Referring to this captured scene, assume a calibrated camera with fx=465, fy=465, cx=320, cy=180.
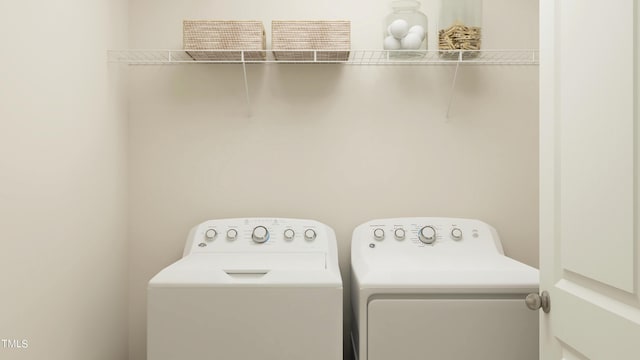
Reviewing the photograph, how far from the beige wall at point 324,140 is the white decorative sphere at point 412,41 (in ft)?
0.68

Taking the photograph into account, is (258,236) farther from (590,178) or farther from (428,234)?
(590,178)

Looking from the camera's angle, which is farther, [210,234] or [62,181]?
[210,234]

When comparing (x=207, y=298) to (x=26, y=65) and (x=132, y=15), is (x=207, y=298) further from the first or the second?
(x=132, y=15)

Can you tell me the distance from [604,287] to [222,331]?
40.9 inches

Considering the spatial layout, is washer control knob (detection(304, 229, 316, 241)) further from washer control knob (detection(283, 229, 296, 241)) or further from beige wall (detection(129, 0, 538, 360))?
beige wall (detection(129, 0, 538, 360))

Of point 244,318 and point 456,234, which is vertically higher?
point 456,234

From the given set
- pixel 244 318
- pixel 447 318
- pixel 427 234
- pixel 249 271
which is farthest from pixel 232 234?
pixel 447 318

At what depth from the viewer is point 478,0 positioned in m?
2.09

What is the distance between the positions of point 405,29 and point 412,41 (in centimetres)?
6

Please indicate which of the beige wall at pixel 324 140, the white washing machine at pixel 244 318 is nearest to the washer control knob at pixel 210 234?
the beige wall at pixel 324 140

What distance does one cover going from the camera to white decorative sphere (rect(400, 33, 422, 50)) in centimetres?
198

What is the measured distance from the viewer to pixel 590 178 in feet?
3.37

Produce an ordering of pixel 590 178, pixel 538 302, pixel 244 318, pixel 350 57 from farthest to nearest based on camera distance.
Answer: pixel 350 57 → pixel 244 318 → pixel 538 302 → pixel 590 178

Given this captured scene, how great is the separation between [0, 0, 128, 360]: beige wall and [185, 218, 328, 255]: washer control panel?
0.40 m
